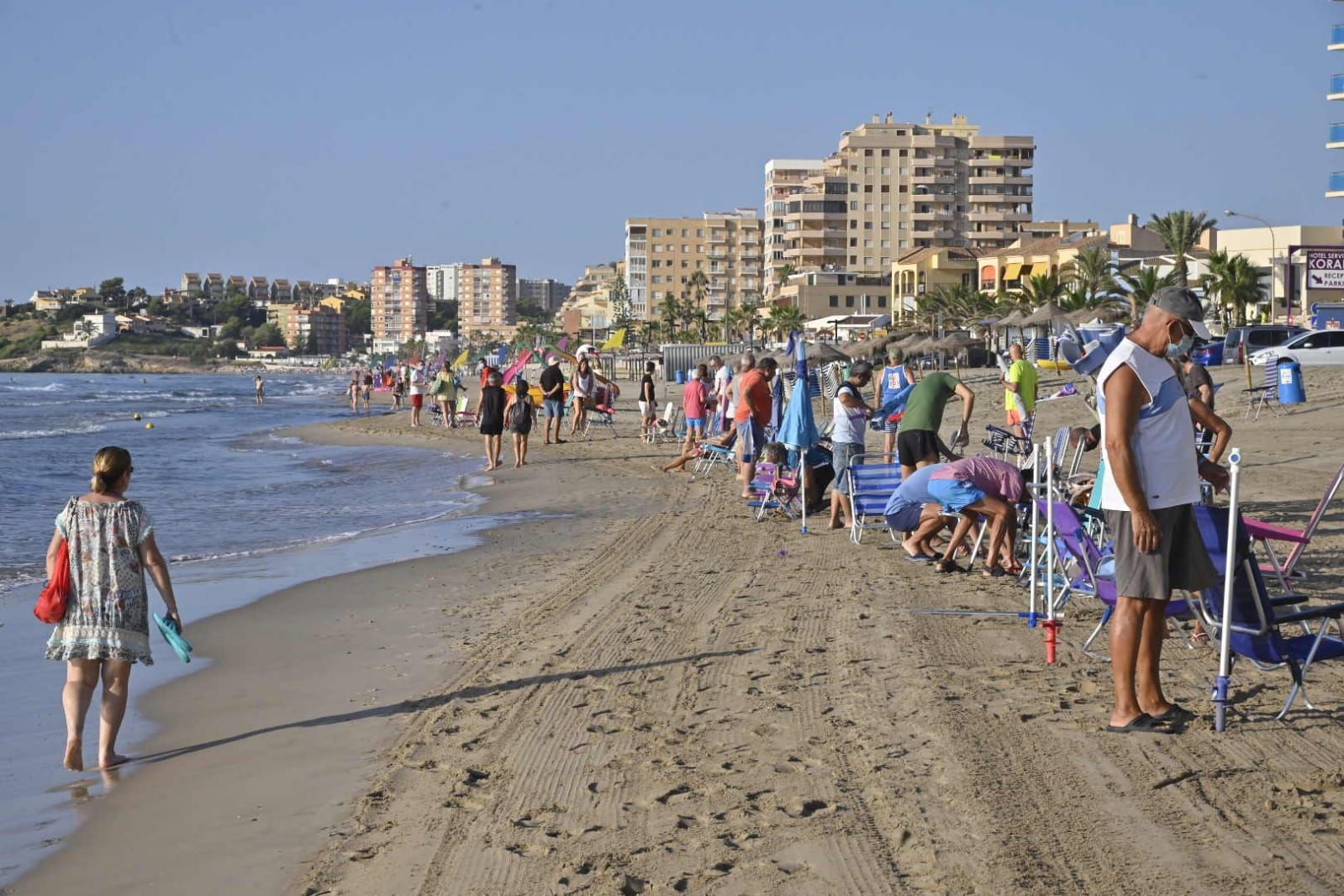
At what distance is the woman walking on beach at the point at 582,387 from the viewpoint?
80.1 ft

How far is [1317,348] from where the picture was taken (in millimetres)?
29688

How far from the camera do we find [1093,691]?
5570 millimetres

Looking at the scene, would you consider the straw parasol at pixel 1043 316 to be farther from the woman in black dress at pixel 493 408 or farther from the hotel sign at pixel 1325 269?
the woman in black dress at pixel 493 408

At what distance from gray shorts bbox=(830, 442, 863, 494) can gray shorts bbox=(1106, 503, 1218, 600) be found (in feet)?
19.7

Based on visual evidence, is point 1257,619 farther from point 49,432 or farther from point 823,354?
point 49,432

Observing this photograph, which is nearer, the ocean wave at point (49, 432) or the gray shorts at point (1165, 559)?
the gray shorts at point (1165, 559)

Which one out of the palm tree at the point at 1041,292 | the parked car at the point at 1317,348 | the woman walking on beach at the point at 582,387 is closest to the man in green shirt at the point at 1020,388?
the woman walking on beach at the point at 582,387

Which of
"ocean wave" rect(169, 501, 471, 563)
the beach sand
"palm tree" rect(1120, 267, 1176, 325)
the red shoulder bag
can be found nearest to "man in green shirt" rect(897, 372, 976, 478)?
the beach sand

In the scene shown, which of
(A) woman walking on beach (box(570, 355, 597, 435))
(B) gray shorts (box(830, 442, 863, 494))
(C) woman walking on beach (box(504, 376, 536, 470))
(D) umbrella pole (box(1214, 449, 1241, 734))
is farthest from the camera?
(A) woman walking on beach (box(570, 355, 597, 435))

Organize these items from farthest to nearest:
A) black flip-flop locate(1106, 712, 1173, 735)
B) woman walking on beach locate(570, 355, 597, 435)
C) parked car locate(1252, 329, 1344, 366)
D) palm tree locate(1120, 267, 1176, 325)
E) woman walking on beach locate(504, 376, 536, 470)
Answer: palm tree locate(1120, 267, 1176, 325) → parked car locate(1252, 329, 1344, 366) → woman walking on beach locate(570, 355, 597, 435) → woman walking on beach locate(504, 376, 536, 470) → black flip-flop locate(1106, 712, 1173, 735)

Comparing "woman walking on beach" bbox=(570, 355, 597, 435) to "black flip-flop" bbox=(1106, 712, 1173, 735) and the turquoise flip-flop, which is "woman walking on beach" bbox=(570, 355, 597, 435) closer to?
the turquoise flip-flop

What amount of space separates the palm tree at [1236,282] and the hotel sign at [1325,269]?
61.0 feet

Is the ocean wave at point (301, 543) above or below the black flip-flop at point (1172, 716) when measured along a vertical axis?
below

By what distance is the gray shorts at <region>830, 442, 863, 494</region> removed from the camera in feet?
35.9
